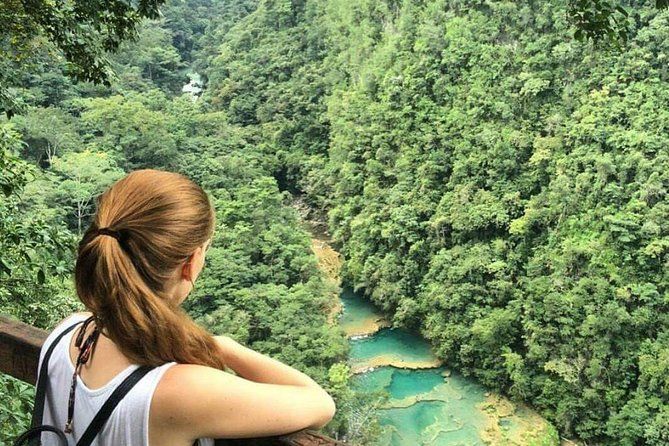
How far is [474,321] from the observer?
1292 centimetres

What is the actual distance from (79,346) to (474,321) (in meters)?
12.8

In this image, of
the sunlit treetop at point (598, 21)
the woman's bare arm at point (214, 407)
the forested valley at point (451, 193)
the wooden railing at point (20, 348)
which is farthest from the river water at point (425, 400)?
the woman's bare arm at point (214, 407)

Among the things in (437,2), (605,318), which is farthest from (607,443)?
(437,2)

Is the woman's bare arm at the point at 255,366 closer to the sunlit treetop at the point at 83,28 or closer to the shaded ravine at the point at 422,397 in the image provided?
the sunlit treetop at the point at 83,28

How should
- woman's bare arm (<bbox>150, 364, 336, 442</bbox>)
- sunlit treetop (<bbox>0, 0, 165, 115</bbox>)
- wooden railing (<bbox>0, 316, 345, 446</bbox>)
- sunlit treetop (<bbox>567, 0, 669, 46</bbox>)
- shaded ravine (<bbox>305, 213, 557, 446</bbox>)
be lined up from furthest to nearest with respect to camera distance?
shaded ravine (<bbox>305, 213, 557, 446</bbox>), sunlit treetop (<bbox>0, 0, 165, 115</bbox>), sunlit treetop (<bbox>567, 0, 669, 46</bbox>), wooden railing (<bbox>0, 316, 345, 446</bbox>), woman's bare arm (<bbox>150, 364, 336, 442</bbox>)

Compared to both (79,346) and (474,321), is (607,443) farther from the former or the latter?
(79,346)

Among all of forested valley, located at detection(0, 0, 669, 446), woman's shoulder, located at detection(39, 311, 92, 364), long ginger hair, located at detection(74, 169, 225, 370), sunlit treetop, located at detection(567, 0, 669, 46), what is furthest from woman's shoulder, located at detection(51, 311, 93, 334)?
forested valley, located at detection(0, 0, 669, 446)

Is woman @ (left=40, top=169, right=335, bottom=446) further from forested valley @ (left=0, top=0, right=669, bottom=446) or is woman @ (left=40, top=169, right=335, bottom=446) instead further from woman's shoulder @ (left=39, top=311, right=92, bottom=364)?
forested valley @ (left=0, top=0, right=669, bottom=446)

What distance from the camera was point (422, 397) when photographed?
1190 cm

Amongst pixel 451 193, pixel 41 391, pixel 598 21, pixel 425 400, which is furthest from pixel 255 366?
pixel 451 193

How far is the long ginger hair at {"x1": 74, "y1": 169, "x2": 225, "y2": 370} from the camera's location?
64cm

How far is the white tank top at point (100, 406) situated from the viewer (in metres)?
0.61

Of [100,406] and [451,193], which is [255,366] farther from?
[451,193]

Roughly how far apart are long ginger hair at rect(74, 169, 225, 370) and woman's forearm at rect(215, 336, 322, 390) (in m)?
0.04
